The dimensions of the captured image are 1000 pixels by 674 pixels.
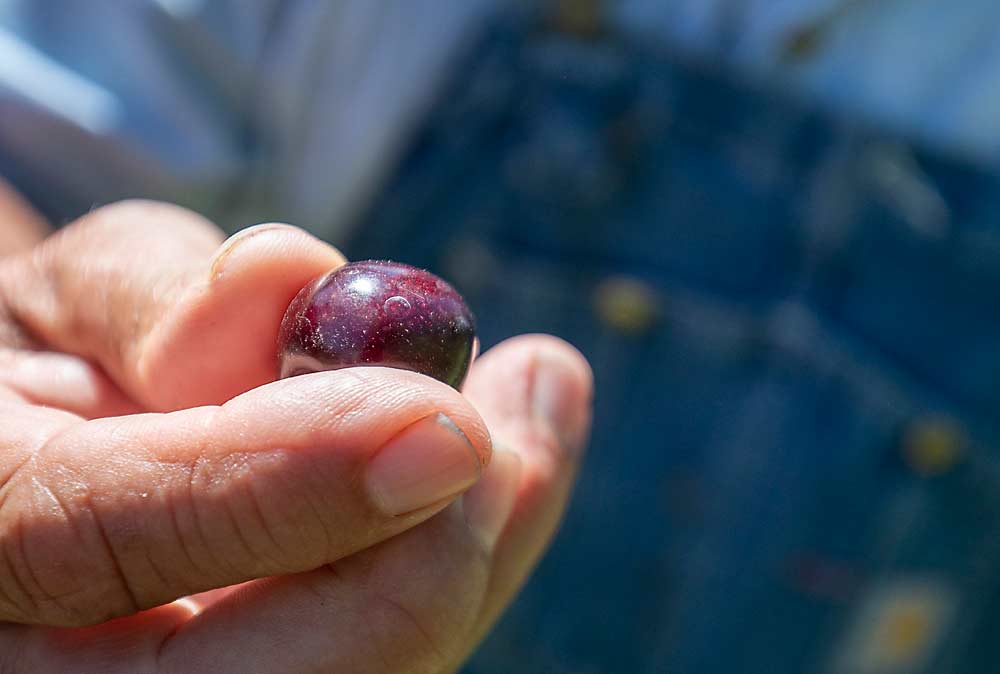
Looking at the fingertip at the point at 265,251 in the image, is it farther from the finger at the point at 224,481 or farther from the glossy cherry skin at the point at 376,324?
the finger at the point at 224,481

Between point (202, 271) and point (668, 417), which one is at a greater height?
point (202, 271)

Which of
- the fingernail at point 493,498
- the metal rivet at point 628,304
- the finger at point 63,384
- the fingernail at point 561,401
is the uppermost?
the metal rivet at point 628,304

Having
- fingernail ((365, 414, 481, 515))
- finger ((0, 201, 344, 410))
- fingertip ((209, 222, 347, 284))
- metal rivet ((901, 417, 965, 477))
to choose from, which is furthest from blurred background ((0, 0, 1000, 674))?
fingernail ((365, 414, 481, 515))

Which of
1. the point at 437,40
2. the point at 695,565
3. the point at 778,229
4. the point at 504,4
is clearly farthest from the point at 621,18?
A: the point at 695,565

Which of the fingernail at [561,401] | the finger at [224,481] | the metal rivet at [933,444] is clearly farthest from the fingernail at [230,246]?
the metal rivet at [933,444]

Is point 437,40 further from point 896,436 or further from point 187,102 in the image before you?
point 896,436

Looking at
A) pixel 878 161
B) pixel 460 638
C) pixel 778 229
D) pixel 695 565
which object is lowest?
pixel 695 565

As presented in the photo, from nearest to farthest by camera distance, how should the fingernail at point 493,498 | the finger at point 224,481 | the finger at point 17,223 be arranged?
1. the finger at point 224,481
2. the fingernail at point 493,498
3. the finger at point 17,223
